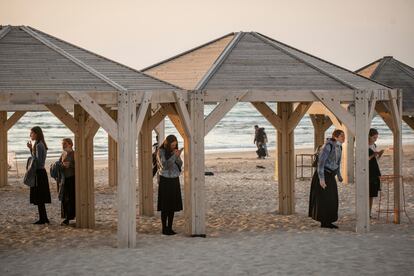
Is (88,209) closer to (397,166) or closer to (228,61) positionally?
(228,61)

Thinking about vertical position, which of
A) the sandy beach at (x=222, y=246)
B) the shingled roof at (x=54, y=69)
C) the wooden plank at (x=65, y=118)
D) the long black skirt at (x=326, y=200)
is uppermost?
the shingled roof at (x=54, y=69)

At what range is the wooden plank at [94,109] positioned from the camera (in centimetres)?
1221

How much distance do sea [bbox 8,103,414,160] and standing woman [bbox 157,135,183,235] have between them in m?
26.2

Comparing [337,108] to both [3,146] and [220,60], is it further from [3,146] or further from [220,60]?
[3,146]

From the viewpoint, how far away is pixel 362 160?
549 inches

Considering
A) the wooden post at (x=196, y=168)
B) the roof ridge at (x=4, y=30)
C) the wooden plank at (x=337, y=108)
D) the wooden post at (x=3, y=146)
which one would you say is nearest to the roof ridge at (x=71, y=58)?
the roof ridge at (x=4, y=30)

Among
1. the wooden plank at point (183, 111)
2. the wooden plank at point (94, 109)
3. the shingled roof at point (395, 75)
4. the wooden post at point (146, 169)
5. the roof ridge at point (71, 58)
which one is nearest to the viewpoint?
the wooden plank at point (94, 109)

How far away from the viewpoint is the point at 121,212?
493 inches

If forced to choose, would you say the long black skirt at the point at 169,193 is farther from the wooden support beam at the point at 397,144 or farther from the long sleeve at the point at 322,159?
the wooden support beam at the point at 397,144

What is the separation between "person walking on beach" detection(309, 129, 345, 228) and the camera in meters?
13.8

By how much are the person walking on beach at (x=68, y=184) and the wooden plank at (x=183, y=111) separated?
7.02 feet

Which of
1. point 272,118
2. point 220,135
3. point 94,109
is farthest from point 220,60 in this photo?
point 220,135

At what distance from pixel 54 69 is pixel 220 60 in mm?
3013

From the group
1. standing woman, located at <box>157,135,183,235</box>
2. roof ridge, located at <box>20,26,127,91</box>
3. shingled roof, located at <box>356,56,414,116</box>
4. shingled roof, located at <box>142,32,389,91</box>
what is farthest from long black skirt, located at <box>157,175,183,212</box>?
shingled roof, located at <box>356,56,414,116</box>
